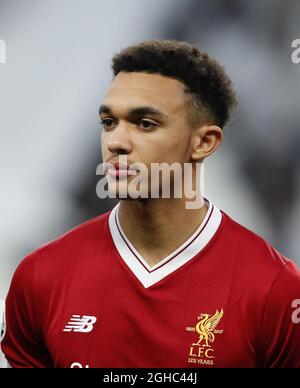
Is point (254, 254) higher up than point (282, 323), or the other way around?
point (254, 254)

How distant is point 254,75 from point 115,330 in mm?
1615

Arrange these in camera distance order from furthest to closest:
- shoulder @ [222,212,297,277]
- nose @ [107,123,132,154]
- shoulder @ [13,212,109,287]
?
shoulder @ [13,212,109,287] → shoulder @ [222,212,297,277] → nose @ [107,123,132,154]

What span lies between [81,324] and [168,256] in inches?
11.9

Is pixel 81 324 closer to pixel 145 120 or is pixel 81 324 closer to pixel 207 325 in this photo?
pixel 207 325

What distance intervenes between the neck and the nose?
17 cm

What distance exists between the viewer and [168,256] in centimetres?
227

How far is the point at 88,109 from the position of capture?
3352 mm

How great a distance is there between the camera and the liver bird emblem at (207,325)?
216 cm

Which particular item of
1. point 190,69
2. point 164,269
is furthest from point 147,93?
point 164,269

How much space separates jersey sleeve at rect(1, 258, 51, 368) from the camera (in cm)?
234

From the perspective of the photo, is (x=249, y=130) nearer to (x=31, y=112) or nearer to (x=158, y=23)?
(x=158, y=23)

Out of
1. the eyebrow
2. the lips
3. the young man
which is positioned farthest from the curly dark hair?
the lips

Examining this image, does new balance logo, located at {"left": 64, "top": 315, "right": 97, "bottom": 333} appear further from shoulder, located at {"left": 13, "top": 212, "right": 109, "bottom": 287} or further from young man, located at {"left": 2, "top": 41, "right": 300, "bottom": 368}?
shoulder, located at {"left": 13, "top": 212, "right": 109, "bottom": 287}
